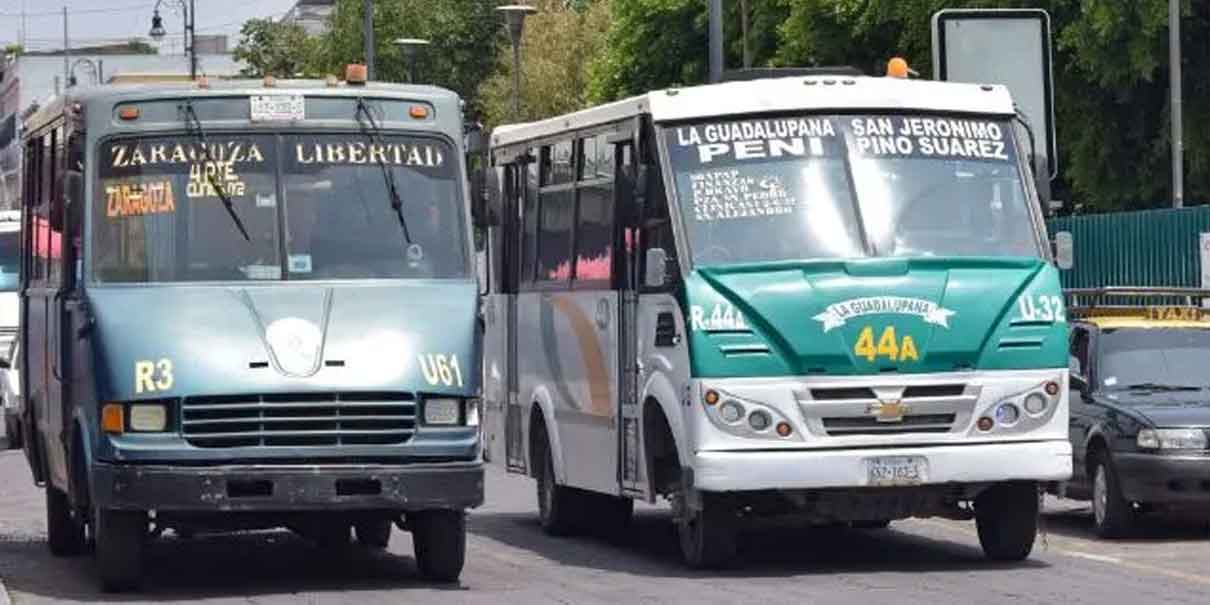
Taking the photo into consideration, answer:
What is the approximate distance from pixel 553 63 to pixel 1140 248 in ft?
155

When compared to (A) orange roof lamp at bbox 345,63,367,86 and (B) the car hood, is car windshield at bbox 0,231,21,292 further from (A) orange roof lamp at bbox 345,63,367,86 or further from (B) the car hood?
(B) the car hood

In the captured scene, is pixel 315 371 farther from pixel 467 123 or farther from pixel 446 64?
pixel 446 64

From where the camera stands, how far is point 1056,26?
5009cm

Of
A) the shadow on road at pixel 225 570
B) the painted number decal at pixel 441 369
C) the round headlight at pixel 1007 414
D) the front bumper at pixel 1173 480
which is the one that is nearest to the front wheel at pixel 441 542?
the shadow on road at pixel 225 570

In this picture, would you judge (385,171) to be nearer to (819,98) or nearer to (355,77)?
(355,77)

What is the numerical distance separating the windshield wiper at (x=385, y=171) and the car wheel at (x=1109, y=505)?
20.0 ft

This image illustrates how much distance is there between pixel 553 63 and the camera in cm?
8200

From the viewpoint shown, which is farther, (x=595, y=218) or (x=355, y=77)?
(x=595, y=218)

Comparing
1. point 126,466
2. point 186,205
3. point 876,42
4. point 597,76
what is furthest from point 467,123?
point 597,76

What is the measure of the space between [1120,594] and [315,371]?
4.46 m

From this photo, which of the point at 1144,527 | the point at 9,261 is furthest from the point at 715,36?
the point at 9,261

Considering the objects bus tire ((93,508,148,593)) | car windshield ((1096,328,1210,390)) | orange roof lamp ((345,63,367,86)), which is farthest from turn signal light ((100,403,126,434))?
car windshield ((1096,328,1210,390))

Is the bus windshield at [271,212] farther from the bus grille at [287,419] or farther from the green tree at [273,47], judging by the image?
the green tree at [273,47]

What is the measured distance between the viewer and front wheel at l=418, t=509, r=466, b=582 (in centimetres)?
1585
